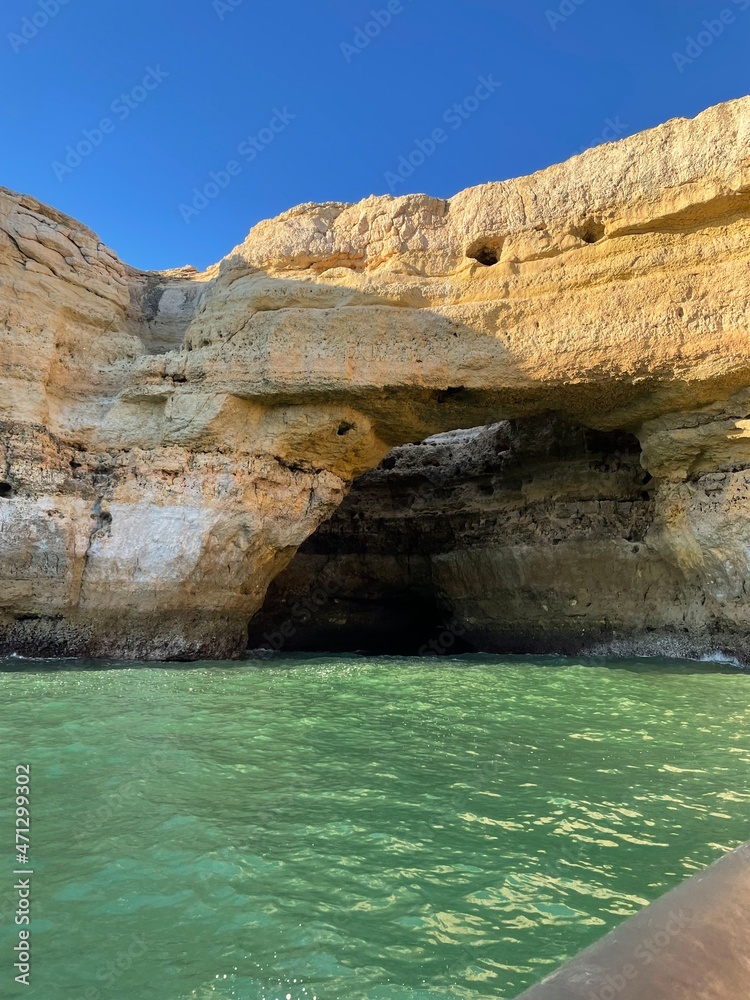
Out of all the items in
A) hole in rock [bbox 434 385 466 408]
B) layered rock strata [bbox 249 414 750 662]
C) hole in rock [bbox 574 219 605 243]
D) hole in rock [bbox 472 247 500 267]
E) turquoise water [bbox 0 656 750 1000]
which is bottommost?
turquoise water [bbox 0 656 750 1000]

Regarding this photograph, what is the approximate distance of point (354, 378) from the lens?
385 inches

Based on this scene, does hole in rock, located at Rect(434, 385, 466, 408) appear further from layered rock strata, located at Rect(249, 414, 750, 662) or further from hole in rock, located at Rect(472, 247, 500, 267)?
layered rock strata, located at Rect(249, 414, 750, 662)

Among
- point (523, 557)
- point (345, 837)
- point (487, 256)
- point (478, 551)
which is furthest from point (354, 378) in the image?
point (345, 837)

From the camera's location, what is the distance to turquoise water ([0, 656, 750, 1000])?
1953 millimetres

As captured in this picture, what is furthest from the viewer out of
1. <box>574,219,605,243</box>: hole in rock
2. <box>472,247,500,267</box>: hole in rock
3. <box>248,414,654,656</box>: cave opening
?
<box>248,414,654,656</box>: cave opening

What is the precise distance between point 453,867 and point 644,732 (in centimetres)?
272

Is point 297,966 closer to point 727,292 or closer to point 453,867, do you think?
point 453,867

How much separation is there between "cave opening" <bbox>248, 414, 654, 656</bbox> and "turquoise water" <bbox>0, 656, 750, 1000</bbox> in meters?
6.44

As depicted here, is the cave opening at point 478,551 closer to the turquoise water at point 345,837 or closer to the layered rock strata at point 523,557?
the layered rock strata at point 523,557

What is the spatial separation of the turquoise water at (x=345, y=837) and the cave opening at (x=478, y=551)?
253 inches

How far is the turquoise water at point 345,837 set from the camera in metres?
1.95

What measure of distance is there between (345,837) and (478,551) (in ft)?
35.1

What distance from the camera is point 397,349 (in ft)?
32.0

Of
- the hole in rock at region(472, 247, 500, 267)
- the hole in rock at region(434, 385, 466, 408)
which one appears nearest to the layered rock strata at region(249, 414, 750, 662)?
the hole in rock at region(434, 385, 466, 408)
